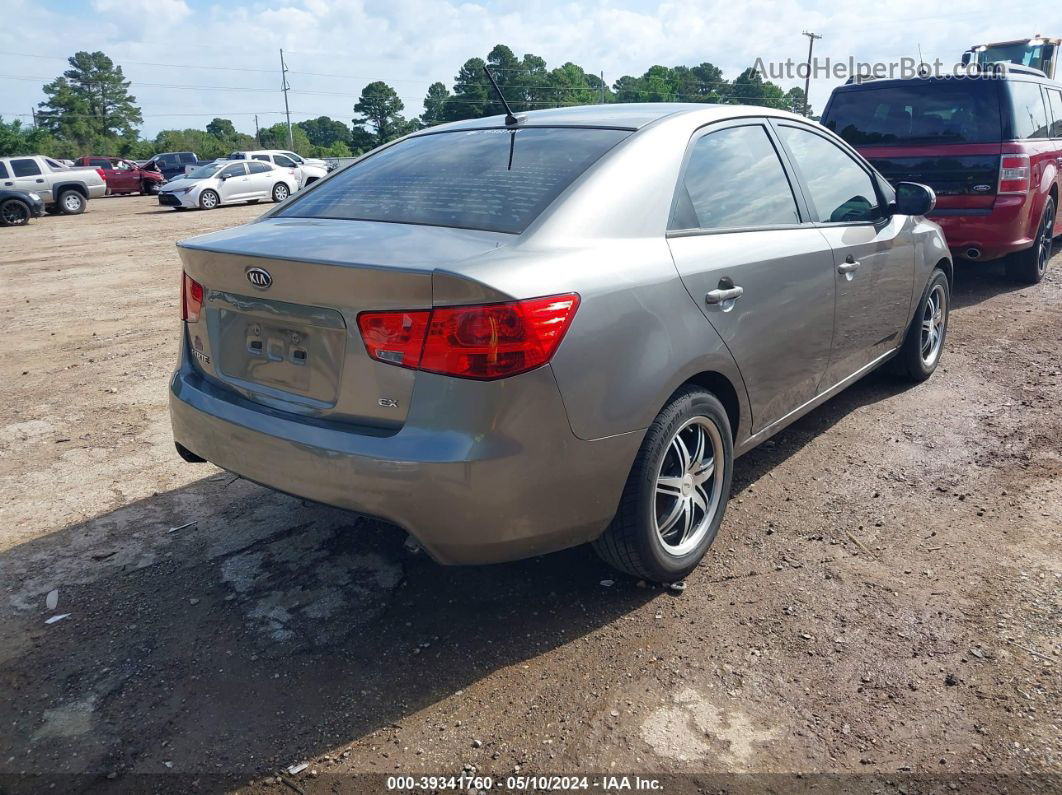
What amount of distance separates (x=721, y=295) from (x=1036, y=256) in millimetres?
6783

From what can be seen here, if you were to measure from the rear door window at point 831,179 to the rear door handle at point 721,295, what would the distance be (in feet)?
3.44

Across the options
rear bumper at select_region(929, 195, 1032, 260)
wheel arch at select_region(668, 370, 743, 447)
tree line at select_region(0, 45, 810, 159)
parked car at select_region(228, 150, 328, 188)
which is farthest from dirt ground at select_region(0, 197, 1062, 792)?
tree line at select_region(0, 45, 810, 159)

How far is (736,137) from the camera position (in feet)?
11.8

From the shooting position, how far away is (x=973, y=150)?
7375mm

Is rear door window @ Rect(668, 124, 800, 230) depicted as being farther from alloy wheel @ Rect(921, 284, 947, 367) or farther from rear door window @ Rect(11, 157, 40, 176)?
rear door window @ Rect(11, 157, 40, 176)

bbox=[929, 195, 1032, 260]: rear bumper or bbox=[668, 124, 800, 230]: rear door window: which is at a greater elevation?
bbox=[668, 124, 800, 230]: rear door window

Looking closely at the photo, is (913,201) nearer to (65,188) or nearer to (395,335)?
(395,335)

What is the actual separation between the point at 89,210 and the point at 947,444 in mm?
28502

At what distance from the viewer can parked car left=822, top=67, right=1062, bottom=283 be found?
732cm

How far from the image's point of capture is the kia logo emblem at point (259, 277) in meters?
2.71

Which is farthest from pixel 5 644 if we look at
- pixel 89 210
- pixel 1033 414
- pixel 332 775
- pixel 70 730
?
pixel 89 210

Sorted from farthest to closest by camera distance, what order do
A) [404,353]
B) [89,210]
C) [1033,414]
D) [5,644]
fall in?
[89,210] → [1033,414] → [5,644] → [404,353]

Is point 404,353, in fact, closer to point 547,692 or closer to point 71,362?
point 547,692

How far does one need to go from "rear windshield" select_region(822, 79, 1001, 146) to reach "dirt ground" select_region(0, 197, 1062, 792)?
3.91 meters
